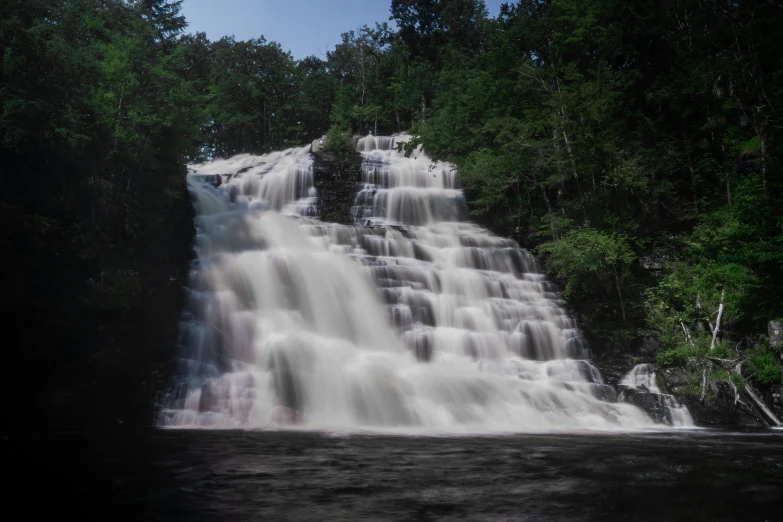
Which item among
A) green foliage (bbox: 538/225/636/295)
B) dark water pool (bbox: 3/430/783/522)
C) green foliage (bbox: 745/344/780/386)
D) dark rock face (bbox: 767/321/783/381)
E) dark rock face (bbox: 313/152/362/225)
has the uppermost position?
dark rock face (bbox: 313/152/362/225)

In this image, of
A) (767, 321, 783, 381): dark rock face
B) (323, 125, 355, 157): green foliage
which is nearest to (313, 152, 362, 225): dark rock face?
(323, 125, 355, 157): green foliage

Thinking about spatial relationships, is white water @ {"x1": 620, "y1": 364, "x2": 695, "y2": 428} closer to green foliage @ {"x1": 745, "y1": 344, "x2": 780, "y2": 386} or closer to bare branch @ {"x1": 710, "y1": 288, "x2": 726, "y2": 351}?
bare branch @ {"x1": 710, "y1": 288, "x2": 726, "y2": 351}

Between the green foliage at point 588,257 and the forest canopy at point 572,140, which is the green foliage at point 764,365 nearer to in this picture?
the forest canopy at point 572,140

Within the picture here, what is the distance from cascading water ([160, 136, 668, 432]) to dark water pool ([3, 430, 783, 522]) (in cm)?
283

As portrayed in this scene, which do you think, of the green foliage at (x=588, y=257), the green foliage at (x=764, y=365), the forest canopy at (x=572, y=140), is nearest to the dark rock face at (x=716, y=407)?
the green foliage at (x=764, y=365)

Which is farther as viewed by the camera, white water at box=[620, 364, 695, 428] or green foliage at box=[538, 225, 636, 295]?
green foliage at box=[538, 225, 636, 295]

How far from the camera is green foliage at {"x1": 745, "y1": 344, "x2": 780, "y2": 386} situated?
13.9 metres

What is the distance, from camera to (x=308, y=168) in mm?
27109

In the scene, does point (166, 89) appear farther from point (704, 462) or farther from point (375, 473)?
point (704, 462)

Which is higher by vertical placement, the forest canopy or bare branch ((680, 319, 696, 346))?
the forest canopy

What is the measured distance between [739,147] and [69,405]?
2316 centimetres

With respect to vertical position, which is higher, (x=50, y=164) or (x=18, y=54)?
(x=18, y=54)

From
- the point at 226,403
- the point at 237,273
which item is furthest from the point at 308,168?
the point at 226,403

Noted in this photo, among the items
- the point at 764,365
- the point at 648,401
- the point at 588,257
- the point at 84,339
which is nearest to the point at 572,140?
the point at 588,257
